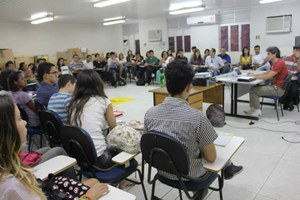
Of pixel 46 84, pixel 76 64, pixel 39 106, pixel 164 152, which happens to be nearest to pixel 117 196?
pixel 164 152

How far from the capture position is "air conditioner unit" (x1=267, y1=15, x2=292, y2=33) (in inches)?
343

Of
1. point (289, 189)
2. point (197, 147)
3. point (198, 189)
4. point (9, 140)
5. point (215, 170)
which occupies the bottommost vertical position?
point (289, 189)

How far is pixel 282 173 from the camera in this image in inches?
104

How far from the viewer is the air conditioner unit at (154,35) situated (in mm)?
12125

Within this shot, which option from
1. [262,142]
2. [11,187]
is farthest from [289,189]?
[11,187]

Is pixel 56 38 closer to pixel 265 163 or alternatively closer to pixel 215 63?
pixel 215 63

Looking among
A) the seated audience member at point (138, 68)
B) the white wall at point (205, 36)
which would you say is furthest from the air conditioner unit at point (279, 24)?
the seated audience member at point (138, 68)

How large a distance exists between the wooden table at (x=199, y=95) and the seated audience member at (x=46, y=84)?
1.52m

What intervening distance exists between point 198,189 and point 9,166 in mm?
1191

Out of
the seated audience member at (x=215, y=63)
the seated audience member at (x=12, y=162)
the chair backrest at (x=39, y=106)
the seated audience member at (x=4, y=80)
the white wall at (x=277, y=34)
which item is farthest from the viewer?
the white wall at (x=277, y=34)

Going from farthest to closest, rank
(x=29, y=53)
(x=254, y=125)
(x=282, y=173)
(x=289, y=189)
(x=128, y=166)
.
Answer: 1. (x=29, y=53)
2. (x=254, y=125)
3. (x=282, y=173)
4. (x=289, y=189)
5. (x=128, y=166)

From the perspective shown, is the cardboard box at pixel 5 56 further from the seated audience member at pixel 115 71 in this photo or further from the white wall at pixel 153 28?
the white wall at pixel 153 28

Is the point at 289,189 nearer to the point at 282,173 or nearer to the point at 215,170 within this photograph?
the point at 282,173

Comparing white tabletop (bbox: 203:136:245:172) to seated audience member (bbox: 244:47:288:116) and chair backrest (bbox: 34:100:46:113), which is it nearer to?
chair backrest (bbox: 34:100:46:113)
